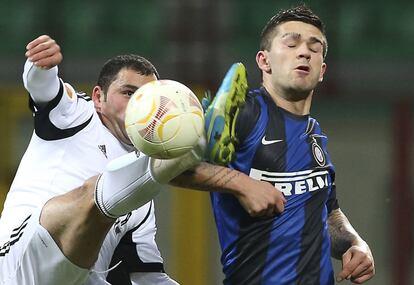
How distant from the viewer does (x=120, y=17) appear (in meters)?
9.16

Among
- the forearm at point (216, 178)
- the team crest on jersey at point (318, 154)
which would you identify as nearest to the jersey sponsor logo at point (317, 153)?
the team crest on jersey at point (318, 154)

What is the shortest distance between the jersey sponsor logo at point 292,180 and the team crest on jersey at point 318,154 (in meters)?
0.05

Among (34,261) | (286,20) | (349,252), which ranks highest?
(286,20)

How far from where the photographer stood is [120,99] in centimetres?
451

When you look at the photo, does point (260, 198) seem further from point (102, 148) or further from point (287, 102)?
point (102, 148)

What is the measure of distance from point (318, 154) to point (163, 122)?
1.93 feet

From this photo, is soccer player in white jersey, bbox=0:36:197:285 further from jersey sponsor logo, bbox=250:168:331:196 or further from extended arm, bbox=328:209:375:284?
extended arm, bbox=328:209:375:284

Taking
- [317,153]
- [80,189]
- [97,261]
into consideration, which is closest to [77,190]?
[80,189]

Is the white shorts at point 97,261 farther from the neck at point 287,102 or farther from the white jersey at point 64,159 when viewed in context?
the neck at point 287,102

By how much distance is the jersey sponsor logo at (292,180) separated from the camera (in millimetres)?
3693

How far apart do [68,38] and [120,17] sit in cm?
82

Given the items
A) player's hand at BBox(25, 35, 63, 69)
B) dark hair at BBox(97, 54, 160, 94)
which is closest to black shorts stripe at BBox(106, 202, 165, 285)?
dark hair at BBox(97, 54, 160, 94)

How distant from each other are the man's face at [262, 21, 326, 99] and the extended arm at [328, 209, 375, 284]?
0.47 metres

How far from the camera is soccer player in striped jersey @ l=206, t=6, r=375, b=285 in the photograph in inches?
144
